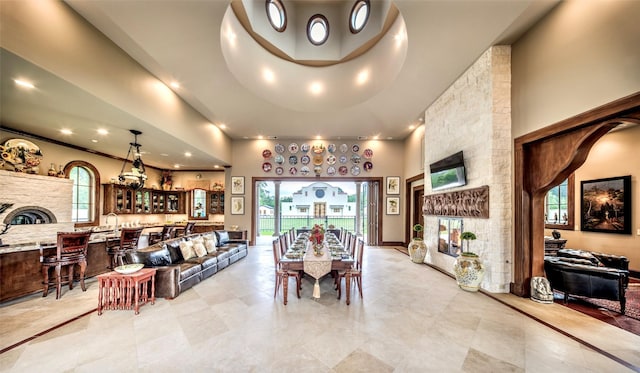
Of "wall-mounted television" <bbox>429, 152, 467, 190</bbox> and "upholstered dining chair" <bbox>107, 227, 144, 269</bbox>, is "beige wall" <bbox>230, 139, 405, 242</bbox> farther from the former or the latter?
"upholstered dining chair" <bbox>107, 227, 144, 269</bbox>

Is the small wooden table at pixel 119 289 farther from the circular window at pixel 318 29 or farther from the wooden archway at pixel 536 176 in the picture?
the circular window at pixel 318 29

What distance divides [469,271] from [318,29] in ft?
21.9

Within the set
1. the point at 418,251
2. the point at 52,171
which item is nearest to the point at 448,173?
the point at 418,251

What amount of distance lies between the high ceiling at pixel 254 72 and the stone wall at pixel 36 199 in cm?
114

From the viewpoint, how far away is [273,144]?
30.3 ft

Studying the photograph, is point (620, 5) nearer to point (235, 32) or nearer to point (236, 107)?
point (235, 32)

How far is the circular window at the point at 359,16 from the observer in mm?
5477

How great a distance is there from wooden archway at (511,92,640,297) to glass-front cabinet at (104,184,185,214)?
11109 mm

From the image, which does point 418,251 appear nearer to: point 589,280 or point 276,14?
point 589,280

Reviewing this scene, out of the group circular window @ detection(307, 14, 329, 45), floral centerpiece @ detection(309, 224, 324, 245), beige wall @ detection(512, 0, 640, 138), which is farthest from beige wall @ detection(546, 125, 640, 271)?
circular window @ detection(307, 14, 329, 45)

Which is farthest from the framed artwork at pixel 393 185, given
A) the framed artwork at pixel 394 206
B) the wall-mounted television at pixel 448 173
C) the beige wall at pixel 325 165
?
the wall-mounted television at pixel 448 173

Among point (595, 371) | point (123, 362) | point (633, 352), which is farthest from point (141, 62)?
point (633, 352)

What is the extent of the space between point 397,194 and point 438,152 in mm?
3512

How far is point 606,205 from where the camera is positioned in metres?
5.64
